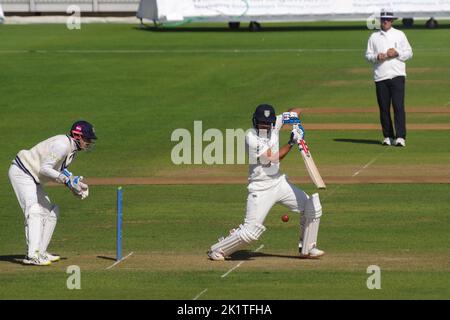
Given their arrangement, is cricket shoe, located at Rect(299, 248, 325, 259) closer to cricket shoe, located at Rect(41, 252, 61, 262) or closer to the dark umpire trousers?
cricket shoe, located at Rect(41, 252, 61, 262)

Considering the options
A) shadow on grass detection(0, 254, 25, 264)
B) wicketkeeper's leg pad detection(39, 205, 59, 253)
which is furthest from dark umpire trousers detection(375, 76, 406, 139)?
wicketkeeper's leg pad detection(39, 205, 59, 253)

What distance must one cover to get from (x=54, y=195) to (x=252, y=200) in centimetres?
661

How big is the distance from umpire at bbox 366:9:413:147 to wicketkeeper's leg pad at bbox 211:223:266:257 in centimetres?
1025

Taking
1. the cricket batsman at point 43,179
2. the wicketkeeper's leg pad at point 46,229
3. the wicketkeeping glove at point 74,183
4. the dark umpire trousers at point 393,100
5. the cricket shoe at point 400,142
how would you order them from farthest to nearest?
1. the cricket shoe at point 400,142
2. the dark umpire trousers at point 393,100
3. the wicketkeeper's leg pad at point 46,229
4. the cricket batsman at point 43,179
5. the wicketkeeping glove at point 74,183

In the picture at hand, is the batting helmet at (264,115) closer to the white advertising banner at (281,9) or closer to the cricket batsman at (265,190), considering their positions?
the cricket batsman at (265,190)

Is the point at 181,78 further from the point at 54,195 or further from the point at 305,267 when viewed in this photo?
the point at 305,267

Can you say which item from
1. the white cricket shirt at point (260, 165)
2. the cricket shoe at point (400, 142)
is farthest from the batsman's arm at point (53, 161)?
the cricket shoe at point (400, 142)

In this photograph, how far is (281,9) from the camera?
166 feet

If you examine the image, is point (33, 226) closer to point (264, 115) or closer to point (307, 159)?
point (264, 115)

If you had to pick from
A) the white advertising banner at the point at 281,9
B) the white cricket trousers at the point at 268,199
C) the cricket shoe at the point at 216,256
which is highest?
the white advertising banner at the point at 281,9

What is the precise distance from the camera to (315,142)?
2688 cm

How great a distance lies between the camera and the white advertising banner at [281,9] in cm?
4966

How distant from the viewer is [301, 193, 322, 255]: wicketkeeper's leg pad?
15750mm

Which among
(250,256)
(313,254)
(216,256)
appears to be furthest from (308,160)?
(216,256)
